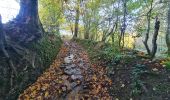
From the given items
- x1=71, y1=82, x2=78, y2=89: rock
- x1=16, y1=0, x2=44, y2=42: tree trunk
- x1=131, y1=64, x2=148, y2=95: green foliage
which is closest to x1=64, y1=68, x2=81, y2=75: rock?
x1=71, y1=82, x2=78, y2=89: rock

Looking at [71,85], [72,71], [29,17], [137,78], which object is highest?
[29,17]

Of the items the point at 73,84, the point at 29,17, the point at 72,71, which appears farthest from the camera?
the point at 29,17

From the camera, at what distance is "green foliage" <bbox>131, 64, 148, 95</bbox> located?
745cm

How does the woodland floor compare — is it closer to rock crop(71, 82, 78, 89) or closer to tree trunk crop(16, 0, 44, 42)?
rock crop(71, 82, 78, 89)

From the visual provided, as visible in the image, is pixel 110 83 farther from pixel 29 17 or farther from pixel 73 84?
pixel 29 17

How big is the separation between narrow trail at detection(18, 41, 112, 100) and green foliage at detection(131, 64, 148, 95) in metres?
0.86

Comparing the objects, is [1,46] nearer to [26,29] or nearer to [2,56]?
[2,56]

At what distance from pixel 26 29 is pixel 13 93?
4.61 meters

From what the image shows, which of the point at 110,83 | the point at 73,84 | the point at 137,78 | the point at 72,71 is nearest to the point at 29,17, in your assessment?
Result: the point at 72,71

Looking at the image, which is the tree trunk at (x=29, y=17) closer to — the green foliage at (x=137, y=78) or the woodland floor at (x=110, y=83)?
the woodland floor at (x=110, y=83)

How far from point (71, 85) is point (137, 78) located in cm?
240

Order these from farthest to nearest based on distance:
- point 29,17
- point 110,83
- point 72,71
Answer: point 29,17 < point 72,71 < point 110,83

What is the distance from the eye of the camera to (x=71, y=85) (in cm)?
881

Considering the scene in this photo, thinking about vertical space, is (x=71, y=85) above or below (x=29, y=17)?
below
